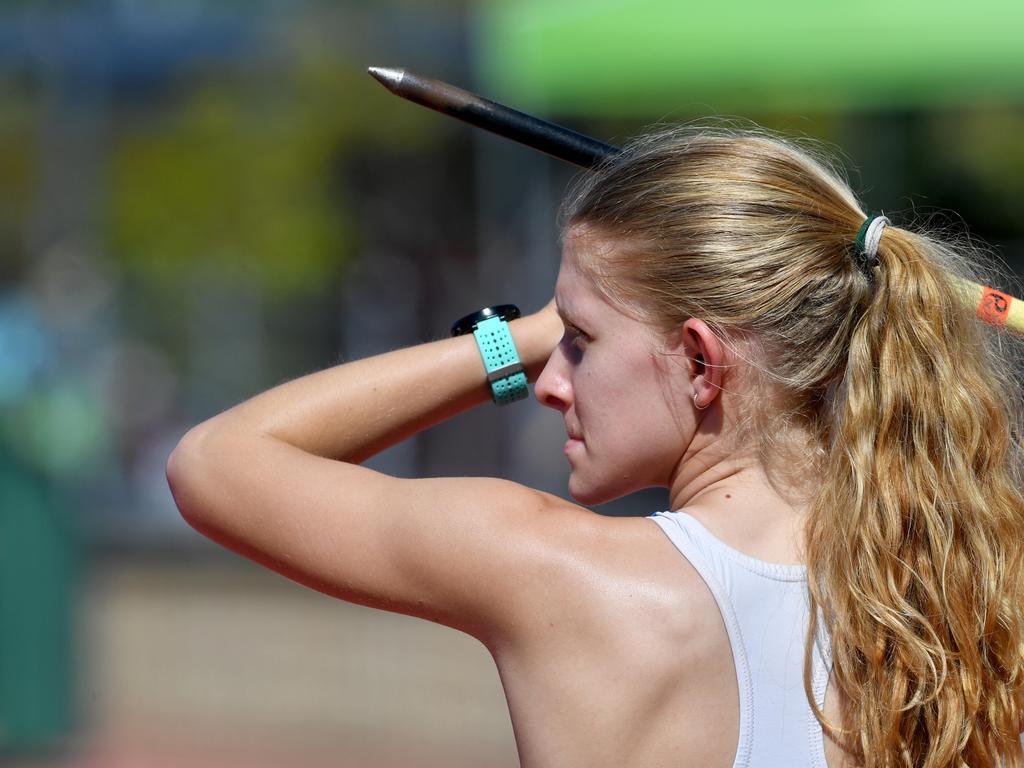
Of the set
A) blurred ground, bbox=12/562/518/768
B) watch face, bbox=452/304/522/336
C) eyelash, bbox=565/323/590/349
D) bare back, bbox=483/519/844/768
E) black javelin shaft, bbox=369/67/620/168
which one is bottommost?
blurred ground, bbox=12/562/518/768

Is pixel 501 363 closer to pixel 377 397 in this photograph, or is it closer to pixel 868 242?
pixel 377 397

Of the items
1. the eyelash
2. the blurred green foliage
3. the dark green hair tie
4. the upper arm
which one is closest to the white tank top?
the upper arm

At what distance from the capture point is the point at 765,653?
156 cm

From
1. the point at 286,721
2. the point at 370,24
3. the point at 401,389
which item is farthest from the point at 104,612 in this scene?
the point at 370,24

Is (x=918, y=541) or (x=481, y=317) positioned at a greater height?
(x=481, y=317)

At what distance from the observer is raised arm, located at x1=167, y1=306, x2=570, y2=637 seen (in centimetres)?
161

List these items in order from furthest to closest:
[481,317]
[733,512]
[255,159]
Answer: [255,159]
[481,317]
[733,512]

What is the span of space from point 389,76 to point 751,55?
5.36 m

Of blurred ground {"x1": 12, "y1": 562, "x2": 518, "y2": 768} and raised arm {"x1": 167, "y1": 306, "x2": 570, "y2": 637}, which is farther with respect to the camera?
blurred ground {"x1": 12, "y1": 562, "x2": 518, "y2": 768}

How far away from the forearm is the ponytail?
0.56 meters

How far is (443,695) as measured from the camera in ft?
21.0

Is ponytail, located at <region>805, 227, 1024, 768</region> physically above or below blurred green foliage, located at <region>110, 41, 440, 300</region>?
above

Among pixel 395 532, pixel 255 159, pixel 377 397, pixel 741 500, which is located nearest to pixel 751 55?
pixel 377 397

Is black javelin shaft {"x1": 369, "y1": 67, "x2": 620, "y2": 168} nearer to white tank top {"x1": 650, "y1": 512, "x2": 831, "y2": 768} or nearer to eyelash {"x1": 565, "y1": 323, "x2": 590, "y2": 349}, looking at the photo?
eyelash {"x1": 565, "y1": 323, "x2": 590, "y2": 349}
